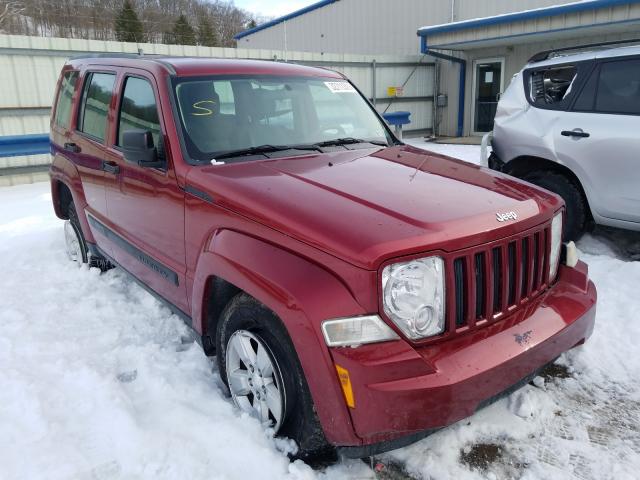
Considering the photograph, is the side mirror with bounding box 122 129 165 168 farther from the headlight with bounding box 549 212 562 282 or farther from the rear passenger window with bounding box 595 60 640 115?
the rear passenger window with bounding box 595 60 640 115

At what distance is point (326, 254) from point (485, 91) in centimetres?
1539

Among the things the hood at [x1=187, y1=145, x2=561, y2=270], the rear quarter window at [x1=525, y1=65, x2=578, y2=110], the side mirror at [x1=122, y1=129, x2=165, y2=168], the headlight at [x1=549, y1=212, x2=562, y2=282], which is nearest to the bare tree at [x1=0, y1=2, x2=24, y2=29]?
the rear quarter window at [x1=525, y1=65, x2=578, y2=110]

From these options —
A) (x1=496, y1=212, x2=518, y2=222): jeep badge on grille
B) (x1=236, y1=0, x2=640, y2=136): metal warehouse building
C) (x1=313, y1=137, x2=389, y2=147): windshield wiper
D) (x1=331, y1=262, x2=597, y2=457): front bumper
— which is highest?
(x1=236, y1=0, x2=640, y2=136): metal warehouse building

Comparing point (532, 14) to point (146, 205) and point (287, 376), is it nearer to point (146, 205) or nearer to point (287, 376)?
point (146, 205)

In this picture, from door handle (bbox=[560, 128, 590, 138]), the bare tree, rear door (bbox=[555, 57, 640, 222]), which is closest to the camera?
rear door (bbox=[555, 57, 640, 222])

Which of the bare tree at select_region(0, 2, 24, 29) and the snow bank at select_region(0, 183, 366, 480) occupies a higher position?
the bare tree at select_region(0, 2, 24, 29)

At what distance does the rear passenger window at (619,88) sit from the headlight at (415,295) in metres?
3.51

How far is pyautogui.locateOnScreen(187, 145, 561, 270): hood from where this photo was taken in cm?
204

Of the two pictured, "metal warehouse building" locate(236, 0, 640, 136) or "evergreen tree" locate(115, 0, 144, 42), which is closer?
"metal warehouse building" locate(236, 0, 640, 136)

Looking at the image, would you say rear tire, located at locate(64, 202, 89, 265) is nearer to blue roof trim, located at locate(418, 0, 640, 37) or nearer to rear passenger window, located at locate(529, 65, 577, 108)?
rear passenger window, located at locate(529, 65, 577, 108)

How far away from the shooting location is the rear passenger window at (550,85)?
5.03 m

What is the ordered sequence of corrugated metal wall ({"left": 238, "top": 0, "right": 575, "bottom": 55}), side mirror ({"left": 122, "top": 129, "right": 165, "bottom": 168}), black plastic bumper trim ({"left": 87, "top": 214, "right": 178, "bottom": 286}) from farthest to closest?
corrugated metal wall ({"left": 238, "top": 0, "right": 575, "bottom": 55}) < black plastic bumper trim ({"left": 87, "top": 214, "right": 178, "bottom": 286}) < side mirror ({"left": 122, "top": 129, "right": 165, "bottom": 168})

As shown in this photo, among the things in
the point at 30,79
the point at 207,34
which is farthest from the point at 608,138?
the point at 207,34

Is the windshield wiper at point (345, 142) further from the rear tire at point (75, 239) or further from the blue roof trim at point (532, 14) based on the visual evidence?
the blue roof trim at point (532, 14)
